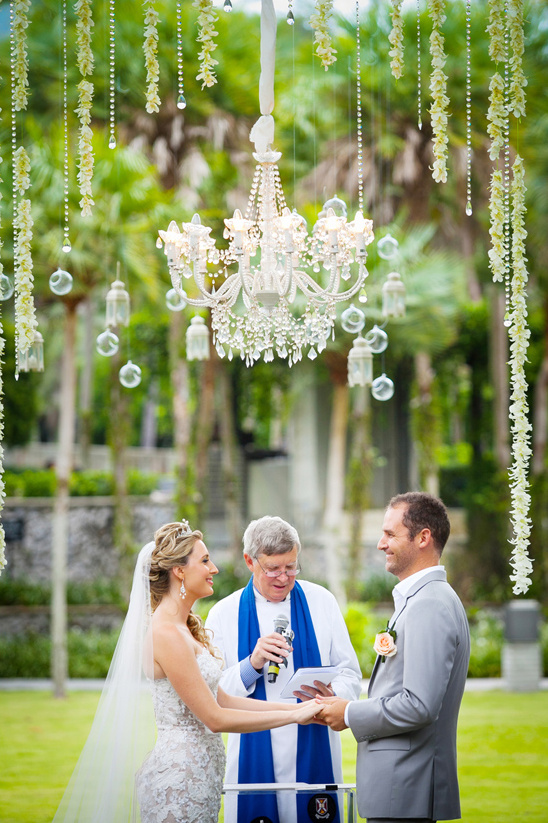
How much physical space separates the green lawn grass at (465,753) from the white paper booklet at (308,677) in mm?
3326

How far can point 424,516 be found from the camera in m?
3.31

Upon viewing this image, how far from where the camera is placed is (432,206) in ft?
50.3


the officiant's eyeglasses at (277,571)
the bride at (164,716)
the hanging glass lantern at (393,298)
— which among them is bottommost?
the bride at (164,716)

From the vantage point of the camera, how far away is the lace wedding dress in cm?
346

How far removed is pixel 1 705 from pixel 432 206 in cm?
988

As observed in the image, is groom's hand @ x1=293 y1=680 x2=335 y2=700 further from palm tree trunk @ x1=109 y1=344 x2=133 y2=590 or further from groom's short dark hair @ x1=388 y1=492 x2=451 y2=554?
palm tree trunk @ x1=109 y1=344 x2=133 y2=590

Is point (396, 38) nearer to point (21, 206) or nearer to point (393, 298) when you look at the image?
point (21, 206)

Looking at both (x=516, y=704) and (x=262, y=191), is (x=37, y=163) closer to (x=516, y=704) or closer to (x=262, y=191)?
(x=262, y=191)

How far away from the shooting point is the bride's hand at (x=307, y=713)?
3.46 metres

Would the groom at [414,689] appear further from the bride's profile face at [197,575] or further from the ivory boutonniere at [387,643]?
the bride's profile face at [197,575]

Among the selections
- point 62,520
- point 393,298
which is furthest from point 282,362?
point 393,298

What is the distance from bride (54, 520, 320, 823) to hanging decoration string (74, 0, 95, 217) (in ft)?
5.61

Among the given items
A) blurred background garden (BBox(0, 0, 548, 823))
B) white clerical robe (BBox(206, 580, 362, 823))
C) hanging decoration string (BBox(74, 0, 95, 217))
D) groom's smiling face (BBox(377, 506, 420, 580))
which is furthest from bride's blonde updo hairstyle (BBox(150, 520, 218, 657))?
blurred background garden (BBox(0, 0, 548, 823))

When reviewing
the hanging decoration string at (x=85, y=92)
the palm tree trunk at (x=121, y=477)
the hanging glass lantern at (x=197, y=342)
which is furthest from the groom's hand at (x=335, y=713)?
the palm tree trunk at (x=121, y=477)
